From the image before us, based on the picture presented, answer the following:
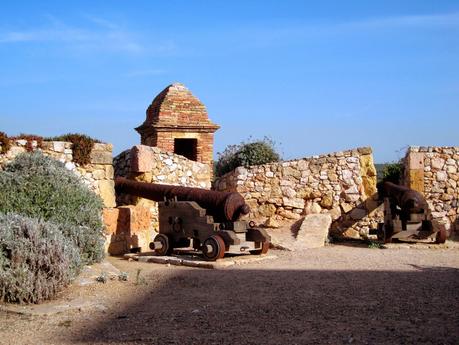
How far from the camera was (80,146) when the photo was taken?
28.8 feet

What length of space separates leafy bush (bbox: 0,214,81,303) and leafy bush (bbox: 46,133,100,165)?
3.03m

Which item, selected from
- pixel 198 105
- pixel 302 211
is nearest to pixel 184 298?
pixel 302 211

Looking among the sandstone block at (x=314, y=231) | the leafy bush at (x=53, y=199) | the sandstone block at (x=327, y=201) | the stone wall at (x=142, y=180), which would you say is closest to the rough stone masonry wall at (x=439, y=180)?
the sandstone block at (x=327, y=201)

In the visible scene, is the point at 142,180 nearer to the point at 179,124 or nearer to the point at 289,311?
the point at 179,124

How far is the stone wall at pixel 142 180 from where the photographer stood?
9383mm

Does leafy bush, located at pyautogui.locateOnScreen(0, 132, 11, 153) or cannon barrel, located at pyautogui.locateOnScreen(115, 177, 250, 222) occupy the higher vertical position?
leafy bush, located at pyautogui.locateOnScreen(0, 132, 11, 153)

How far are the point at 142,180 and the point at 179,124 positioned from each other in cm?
386

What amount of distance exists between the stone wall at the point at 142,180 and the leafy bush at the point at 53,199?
1562 millimetres

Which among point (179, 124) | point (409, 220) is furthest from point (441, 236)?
point (179, 124)

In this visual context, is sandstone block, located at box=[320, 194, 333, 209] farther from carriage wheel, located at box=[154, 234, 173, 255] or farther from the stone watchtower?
carriage wheel, located at box=[154, 234, 173, 255]

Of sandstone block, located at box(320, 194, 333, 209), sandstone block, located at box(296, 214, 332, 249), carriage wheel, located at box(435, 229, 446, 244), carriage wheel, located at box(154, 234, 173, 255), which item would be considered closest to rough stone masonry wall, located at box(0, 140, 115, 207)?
carriage wheel, located at box(154, 234, 173, 255)

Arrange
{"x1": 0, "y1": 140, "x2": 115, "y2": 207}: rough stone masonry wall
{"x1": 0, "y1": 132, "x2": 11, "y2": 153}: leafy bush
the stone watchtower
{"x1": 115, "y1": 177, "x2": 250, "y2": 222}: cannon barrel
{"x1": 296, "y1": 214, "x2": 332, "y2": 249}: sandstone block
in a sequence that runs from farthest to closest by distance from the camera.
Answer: the stone watchtower, {"x1": 296, "y1": 214, "x2": 332, "y2": 249}: sandstone block, {"x1": 0, "y1": 140, "x2": 115, "y2": 207}: rough stone masonry wall, {"x1": 115, "y1": 177, "x2": 250, "y2": 222}: cannon barrel, {"x1": 0, "y1": 132, "x2": 11, "y2": 153}: leafy bush

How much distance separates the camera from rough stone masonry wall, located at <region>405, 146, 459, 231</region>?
11805 millimetres

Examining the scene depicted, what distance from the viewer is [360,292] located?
590 centimetres
